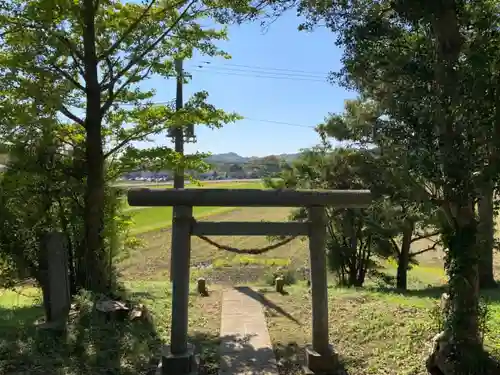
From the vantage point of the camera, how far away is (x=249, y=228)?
Result: 5.73 m

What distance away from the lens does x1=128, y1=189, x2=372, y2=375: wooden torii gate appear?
5445 mm

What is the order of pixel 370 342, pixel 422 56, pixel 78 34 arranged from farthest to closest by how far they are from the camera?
pixel 78 34 < pixel 370 342 < pixel 422 56

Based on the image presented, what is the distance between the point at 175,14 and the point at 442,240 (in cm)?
580

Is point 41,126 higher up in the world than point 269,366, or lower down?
higher up

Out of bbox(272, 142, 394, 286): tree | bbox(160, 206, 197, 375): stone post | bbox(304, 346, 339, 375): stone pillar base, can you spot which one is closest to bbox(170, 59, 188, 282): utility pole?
bbox(160, 206, 197, 375): stone post

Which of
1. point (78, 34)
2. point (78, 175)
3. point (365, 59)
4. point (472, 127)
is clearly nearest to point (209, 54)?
point (78, 34)

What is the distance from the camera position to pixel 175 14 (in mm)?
8156

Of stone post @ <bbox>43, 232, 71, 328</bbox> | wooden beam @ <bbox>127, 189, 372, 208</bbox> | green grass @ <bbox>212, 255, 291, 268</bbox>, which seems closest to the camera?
wooden beam @ <bbox>127, 189, 372, 208</bbox>

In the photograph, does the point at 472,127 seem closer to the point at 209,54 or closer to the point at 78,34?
the point at 209,54

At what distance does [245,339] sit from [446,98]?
4.50 meters

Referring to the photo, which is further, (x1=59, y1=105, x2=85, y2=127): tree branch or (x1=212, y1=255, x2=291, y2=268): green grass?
(x1=212, y1=255, x2=291, y2=268): green grass

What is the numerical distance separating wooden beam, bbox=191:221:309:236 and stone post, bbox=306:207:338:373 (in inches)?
5.7

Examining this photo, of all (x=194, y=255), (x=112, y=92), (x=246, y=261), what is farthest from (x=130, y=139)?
(x=194, y=255)

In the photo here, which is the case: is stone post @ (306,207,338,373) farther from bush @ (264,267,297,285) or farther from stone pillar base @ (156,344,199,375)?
bush @ (264,267,297,285)
